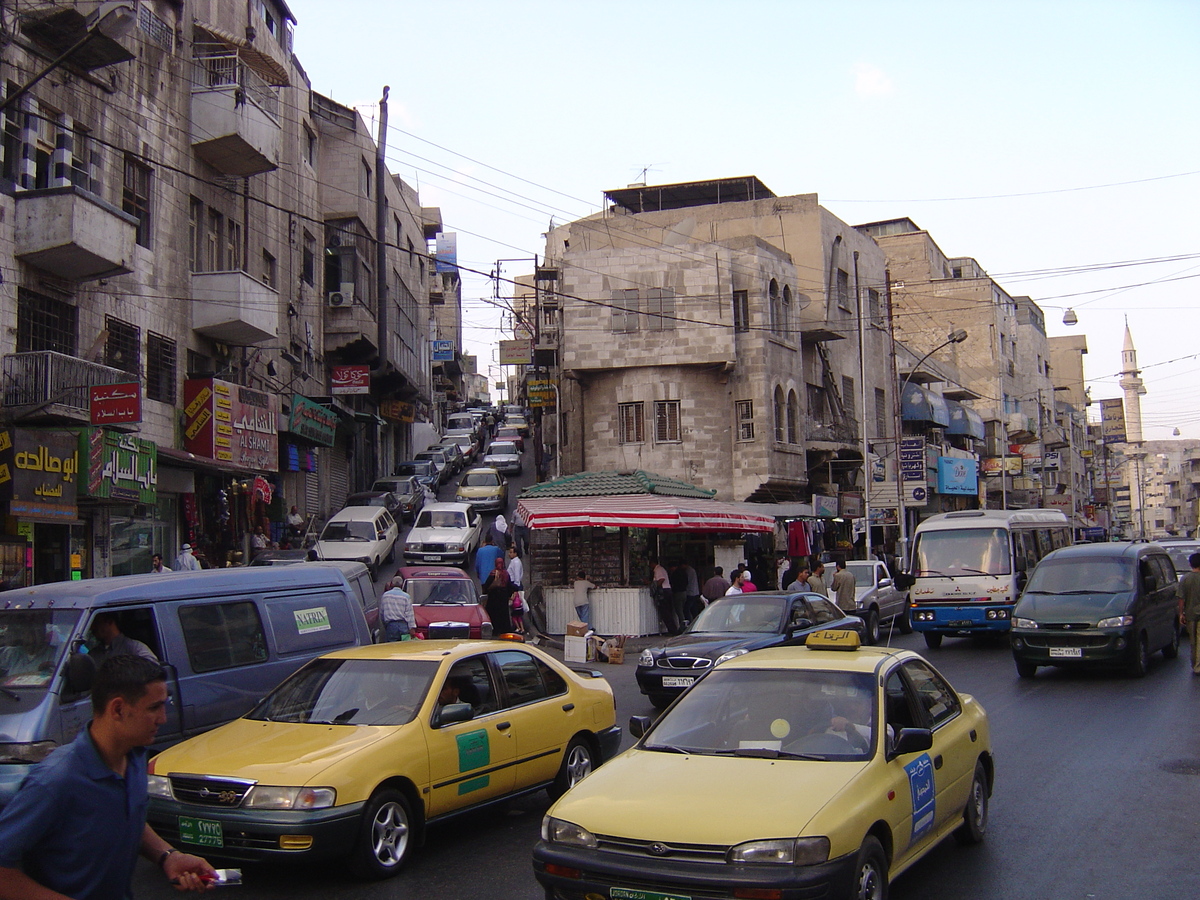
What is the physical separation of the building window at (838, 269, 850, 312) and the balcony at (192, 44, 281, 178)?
68.3 ft

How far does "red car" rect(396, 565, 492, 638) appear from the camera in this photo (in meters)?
19.0

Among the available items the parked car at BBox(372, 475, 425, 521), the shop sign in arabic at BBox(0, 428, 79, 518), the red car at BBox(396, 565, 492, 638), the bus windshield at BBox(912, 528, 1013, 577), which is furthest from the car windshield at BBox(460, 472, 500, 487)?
the bus windshield at BBox(912, 528, 1013, 577)

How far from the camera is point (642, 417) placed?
32469 millimetres

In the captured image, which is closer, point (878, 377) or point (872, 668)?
point (872, 668)

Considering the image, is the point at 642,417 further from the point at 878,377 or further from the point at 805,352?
the point at 878,377

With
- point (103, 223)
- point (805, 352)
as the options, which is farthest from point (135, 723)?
point (805, 352)

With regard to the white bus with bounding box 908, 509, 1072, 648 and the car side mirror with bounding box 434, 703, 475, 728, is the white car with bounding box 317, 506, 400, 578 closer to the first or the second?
the white bus with bounding box 908, 509, 1072, 648

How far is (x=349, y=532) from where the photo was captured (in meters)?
28.9

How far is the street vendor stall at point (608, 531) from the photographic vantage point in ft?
69.7

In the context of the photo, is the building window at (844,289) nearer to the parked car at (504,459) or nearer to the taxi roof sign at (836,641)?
the parked car at (504,459)

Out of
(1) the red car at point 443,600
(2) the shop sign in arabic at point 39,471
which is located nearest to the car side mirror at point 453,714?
(1) the red car at point 443,600

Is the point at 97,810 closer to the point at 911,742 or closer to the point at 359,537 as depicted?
the point at 911,742

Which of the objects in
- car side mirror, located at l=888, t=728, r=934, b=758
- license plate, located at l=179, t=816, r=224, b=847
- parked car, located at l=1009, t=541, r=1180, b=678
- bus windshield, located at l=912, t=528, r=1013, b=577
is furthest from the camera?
bus windshield, located at l=912, t=528, r=1013, b=577

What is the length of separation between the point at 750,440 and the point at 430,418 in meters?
44.5
